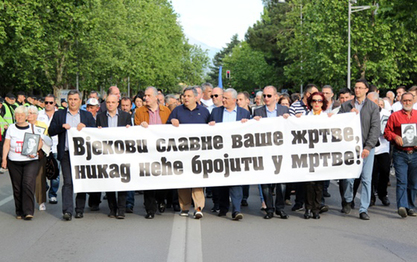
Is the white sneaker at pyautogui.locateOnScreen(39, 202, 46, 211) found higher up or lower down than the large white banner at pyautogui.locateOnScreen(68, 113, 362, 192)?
lower down

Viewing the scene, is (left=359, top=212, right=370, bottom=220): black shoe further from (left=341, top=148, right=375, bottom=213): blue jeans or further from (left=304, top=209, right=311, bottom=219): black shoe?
(left=304, top=209, right=311, bottom=219): black shoe

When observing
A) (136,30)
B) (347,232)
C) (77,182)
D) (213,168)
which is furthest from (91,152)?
(136,30)

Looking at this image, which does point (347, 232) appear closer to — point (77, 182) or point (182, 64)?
point (77, 182)

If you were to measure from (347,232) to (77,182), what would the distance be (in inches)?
156

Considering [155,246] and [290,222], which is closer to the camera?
[155,246]

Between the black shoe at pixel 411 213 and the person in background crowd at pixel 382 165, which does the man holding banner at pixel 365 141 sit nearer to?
the black shoe at pixel 411 213

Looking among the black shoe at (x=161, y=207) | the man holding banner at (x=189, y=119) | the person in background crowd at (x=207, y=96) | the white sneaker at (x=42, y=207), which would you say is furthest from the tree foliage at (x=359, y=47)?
the white sneaker at (x=42, y=207)

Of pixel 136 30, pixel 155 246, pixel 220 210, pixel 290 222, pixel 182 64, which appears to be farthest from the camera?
pixel 182 64

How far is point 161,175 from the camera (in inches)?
404

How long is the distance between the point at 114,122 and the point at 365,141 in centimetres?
375

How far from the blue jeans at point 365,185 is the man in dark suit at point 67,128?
12.9ft

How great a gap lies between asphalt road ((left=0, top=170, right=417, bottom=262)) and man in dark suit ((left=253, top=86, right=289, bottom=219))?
6.6 inches

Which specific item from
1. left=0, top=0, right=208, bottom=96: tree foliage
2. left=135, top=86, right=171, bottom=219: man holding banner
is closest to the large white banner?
left=135, top=86, right=171, bottom=219: man holding banner

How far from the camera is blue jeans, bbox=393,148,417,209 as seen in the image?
10.2 m
